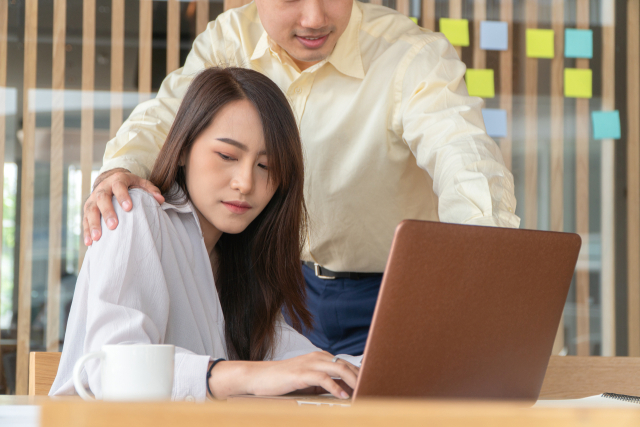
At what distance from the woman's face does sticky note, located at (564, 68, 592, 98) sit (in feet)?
6.25

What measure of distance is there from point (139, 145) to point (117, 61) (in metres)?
1.19

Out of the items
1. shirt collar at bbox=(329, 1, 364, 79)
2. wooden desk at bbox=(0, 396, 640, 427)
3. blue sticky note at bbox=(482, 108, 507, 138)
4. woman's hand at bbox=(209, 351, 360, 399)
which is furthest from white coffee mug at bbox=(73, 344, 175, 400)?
blue sticky note at bbox=(482, 108, 507, 138)

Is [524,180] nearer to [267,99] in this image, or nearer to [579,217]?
[579,217]

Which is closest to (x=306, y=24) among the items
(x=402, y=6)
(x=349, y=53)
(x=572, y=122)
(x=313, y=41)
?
(x=313, y=41)

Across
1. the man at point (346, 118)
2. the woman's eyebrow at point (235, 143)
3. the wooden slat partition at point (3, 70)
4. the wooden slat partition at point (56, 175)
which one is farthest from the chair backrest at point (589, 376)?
the wooden slat partition at point (3, 70)

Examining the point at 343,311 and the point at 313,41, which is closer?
the point at 313,41

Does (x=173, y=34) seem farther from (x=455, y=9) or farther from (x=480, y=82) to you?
(x=480, y=82)

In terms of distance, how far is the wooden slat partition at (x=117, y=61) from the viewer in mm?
2492

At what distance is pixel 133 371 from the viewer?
0.59 m

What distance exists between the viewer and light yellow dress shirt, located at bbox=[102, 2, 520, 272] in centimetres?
146

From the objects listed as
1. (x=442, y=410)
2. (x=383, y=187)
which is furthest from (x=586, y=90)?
(x=442, y=410)

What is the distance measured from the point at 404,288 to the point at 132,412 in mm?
332

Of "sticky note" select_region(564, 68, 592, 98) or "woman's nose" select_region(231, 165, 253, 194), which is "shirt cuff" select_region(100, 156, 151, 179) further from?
"sticky note" select_region(564, 68, 592, 98)

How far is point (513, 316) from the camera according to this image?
0.68 m
